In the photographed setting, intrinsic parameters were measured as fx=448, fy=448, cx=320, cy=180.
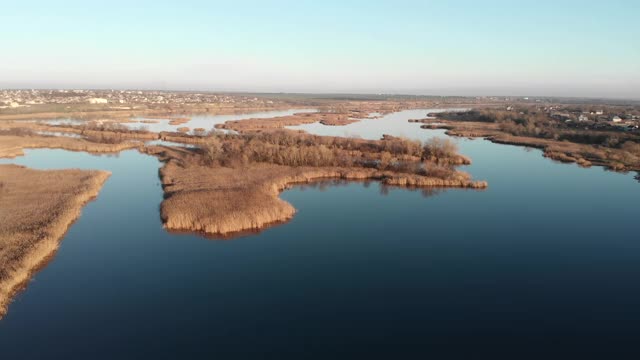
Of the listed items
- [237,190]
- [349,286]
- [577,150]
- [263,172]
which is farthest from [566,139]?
[349,286]

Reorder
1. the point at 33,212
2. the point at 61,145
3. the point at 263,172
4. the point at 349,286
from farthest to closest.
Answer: the point at 61,145 → the point at 263,172 → the point at 33,212 → the point at 349,286

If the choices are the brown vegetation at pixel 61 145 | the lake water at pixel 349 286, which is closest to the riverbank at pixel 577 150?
the lake water at pixel 349 286

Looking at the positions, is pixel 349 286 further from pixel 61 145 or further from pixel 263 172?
pixel 61 145

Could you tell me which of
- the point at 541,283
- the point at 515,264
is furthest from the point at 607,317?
the point at 515,264

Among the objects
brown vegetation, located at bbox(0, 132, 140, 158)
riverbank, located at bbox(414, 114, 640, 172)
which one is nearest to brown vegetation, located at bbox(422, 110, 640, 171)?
riverbank, located at bbox(414, 114, 640, 172)

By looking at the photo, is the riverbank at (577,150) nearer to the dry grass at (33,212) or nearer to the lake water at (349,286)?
the lake water at (349,286)

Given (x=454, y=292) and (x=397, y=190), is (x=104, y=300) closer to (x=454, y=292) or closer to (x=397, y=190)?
(x=454, y=292)
